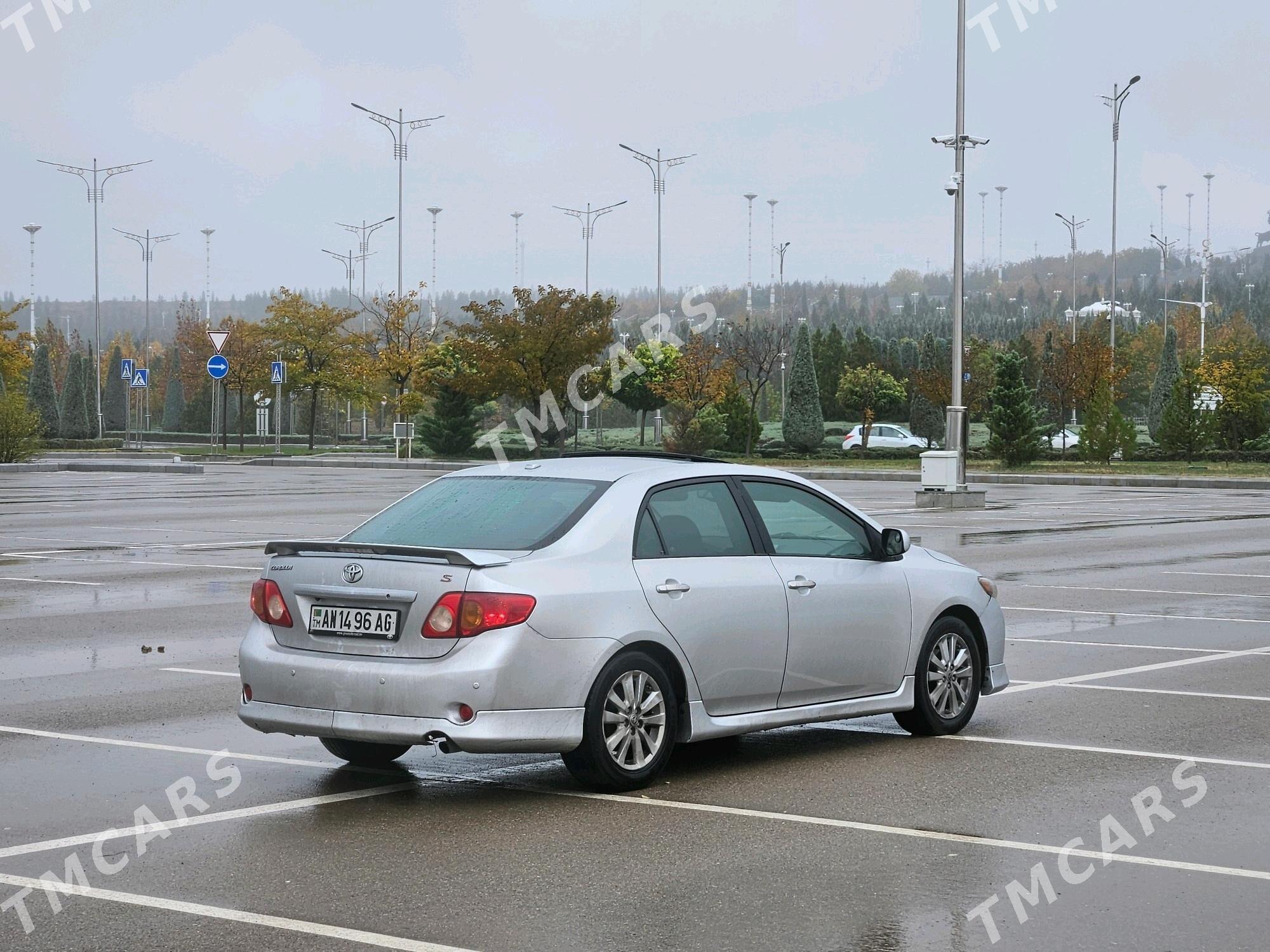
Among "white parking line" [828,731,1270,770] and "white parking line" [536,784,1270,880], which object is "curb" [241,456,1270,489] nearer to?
"white parking line" [828,731,1270,770]

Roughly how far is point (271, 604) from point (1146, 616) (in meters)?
9.16

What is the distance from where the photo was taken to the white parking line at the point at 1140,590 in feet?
52.9

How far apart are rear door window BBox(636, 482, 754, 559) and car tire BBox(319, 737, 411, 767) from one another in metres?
1.53

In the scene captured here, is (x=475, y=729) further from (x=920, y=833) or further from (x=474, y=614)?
(x=920, y=833)

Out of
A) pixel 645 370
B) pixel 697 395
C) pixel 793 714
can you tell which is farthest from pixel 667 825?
pixel 645 370

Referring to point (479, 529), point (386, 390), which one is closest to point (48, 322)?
point (386, 390)

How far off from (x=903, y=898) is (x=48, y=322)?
141 metres

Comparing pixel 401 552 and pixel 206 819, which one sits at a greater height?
pixel 401 552

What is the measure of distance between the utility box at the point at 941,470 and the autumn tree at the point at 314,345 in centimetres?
4209

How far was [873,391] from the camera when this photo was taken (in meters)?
79.1

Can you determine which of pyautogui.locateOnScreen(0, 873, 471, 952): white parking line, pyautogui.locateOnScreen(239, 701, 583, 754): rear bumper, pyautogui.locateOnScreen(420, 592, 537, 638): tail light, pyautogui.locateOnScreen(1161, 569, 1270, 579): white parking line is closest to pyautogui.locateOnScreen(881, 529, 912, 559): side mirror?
pyautogui.locateOnScreen(239, 701, 583, 754): rear bumper

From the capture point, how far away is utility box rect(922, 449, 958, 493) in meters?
31.8

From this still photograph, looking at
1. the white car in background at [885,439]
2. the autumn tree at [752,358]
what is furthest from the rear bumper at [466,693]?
A: the white car in background at [885,439]

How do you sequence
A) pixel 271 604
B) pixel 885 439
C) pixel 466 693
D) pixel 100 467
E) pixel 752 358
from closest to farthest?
1. pixel 466 693
2. pixel 271 604
3. pixel 100 467
4. pixel 752 358
5. pixel 885 439
